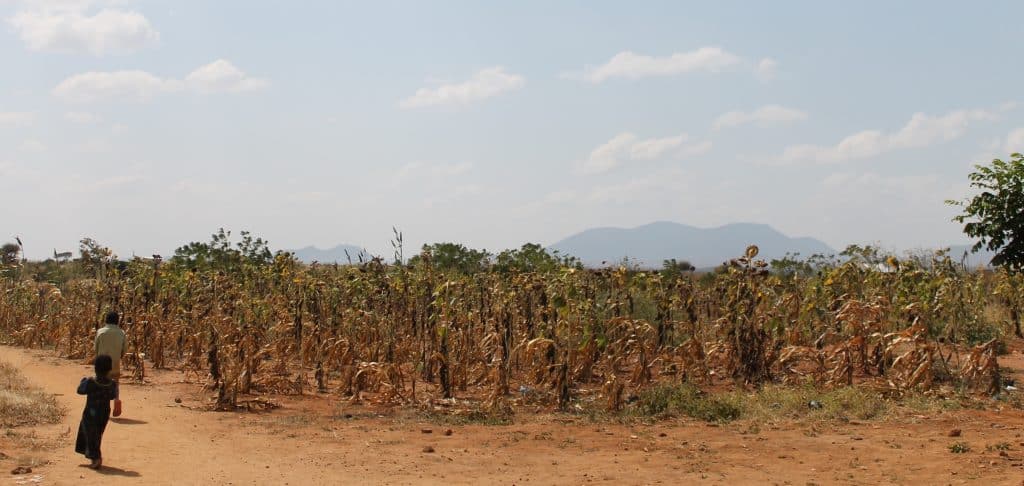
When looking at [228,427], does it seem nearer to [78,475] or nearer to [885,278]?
[78,475]

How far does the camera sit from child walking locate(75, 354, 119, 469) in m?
7.71

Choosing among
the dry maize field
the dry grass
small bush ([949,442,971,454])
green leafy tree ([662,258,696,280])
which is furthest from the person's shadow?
green leafy tree ([662,258,696,280])

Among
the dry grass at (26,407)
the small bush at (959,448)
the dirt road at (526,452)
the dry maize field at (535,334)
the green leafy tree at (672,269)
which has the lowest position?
the dirt road at (526,452)

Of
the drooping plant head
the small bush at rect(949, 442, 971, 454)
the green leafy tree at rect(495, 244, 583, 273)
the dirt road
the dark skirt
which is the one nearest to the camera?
the dirt road

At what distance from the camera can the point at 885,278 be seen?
14.0 m

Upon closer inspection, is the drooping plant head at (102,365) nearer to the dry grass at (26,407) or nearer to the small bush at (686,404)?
the dry grass at (26,407)

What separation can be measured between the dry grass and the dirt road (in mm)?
226

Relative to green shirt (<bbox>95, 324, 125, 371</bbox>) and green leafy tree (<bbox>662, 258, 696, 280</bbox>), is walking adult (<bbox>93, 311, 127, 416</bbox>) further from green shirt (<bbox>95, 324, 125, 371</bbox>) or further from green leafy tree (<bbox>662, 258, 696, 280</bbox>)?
Answer: green leafy tree (<bbox>662, 258, 696, 280</bbox>)

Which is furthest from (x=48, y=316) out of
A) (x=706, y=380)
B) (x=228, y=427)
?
(x=706, y=380)

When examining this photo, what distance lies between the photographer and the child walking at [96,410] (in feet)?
25.3

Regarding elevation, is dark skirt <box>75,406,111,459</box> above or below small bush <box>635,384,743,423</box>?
above

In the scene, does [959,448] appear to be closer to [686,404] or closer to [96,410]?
[686,404]

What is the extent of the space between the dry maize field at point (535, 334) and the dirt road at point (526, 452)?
41.0 inches

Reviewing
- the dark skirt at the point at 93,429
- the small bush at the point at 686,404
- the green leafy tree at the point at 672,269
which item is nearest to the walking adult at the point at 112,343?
the dark skirt at the point at 93,429
